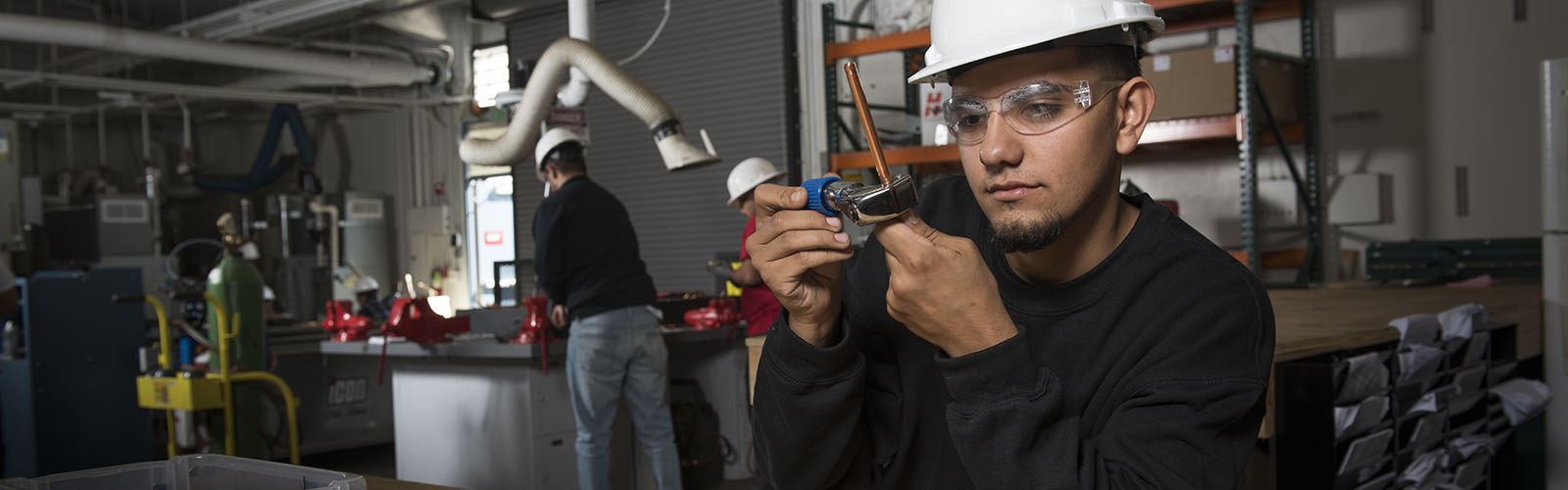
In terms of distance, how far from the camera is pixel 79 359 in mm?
4703

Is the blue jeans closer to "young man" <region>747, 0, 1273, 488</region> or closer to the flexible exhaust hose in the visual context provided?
the flexible exhaust hose

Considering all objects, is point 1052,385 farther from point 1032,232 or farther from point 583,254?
point 583,254

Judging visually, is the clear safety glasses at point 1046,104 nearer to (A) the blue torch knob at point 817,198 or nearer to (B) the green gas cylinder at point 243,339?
(A) the blue torch knob at point 817,198

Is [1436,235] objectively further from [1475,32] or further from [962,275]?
[962,275]

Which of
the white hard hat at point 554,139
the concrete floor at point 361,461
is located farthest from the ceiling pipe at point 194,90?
the white hard hat at point 554,139

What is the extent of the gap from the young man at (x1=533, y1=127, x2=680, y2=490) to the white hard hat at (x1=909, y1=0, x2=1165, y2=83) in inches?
104

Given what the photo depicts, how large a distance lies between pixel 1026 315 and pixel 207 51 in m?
7.42

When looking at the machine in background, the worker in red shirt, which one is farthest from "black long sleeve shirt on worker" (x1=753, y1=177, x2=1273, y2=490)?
the machine in background

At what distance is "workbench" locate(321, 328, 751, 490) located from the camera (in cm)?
379

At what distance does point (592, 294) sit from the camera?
355 centimetres

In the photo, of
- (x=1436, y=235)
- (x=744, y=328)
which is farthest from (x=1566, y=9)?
(x=744, y=328)

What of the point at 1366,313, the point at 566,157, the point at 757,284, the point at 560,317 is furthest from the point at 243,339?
the point at 1366,313

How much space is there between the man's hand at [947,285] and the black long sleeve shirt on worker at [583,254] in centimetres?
275

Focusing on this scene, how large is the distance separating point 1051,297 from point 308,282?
8.39 meters
